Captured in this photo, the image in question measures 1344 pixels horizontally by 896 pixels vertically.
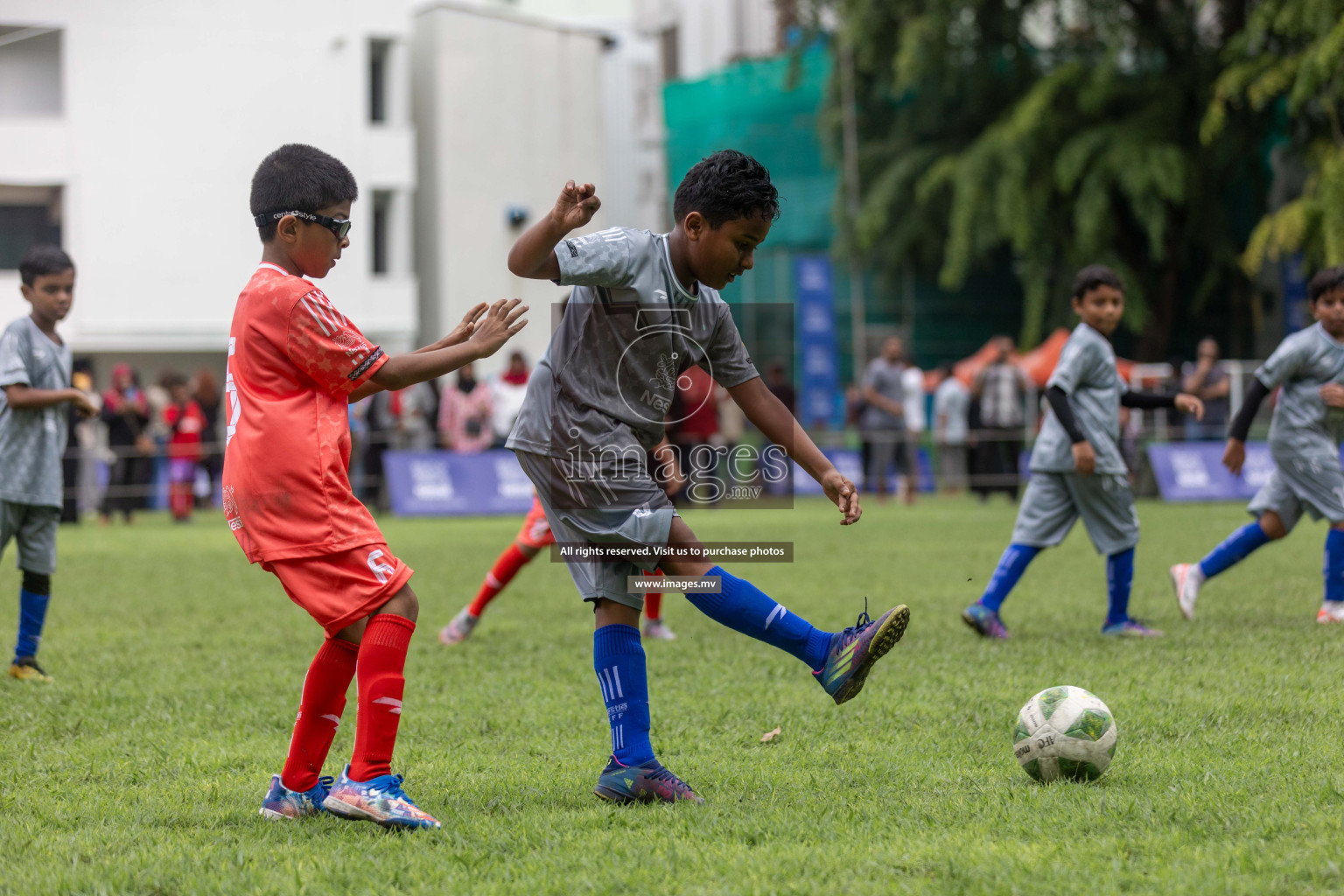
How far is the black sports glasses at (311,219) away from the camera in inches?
144

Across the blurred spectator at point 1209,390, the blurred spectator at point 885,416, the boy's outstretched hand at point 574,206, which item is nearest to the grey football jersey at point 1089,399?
the boy's outstretched hand at point 574,206

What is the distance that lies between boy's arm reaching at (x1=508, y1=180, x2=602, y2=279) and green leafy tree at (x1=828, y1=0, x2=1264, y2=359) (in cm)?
2309

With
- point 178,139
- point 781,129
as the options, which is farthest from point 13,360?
point 781,129

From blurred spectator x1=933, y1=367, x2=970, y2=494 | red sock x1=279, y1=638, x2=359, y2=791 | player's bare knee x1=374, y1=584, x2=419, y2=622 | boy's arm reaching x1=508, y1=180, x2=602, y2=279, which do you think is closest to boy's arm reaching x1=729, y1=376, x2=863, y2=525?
boy's arm reaching x1=508, y1=180, x2=602, y2=279

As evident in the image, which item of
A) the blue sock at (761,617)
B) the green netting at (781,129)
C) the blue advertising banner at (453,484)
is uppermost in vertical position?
the green netting at (781,129)

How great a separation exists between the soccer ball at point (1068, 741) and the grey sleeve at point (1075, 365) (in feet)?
10.8

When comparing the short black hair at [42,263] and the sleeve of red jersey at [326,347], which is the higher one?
the short black hair at [42,263]

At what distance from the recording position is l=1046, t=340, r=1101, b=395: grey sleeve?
23.1ft

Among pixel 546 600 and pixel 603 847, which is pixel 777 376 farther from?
pixel 603 847

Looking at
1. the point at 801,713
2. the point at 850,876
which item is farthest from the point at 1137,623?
the point at 850,876

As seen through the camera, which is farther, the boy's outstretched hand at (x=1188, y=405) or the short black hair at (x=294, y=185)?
the boy's outstretched hand at (x=1188, y=405)

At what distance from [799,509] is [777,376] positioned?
6.31 ft

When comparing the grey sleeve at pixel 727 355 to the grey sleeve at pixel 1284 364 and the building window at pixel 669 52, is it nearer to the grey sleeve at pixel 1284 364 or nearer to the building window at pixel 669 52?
the grey sleeve at pixel 1284 364

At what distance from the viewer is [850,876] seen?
304 centimetres
